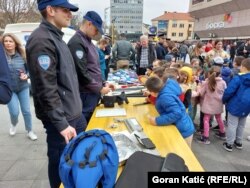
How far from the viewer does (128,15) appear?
246 ft

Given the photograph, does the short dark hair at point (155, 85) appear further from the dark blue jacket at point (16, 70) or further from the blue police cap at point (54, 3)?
the dark blue jacket at point (16, 70)

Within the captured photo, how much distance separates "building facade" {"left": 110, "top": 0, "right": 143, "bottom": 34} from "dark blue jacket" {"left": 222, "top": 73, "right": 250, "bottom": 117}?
69.0m

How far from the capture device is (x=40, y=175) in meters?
2.95

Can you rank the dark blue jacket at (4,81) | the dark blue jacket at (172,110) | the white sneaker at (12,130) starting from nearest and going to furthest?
the dark blue jacket at (4,81), the dark blue jacket at (172,110), the white sneaker at (12,130)

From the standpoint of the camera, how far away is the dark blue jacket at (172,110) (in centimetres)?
245

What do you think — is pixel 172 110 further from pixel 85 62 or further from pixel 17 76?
pixel 17 76

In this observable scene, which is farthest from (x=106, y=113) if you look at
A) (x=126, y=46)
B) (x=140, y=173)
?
(x=126, y=46)

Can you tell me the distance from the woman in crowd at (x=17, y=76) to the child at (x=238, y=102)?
3053 millimetres

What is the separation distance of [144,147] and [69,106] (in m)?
0.68

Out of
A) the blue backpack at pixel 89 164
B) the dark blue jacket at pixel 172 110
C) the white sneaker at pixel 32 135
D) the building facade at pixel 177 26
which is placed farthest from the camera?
the building facade at pixel 177 26

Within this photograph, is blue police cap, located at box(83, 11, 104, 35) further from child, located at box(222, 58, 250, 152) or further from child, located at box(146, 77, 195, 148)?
child, located at box(222, 58, 250, 152)

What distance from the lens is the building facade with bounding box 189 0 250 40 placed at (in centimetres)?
3183

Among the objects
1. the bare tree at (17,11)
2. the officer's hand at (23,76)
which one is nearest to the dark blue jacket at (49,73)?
the officer's hand at (23,76)

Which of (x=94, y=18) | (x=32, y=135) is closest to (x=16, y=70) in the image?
(x=32, y=135)
